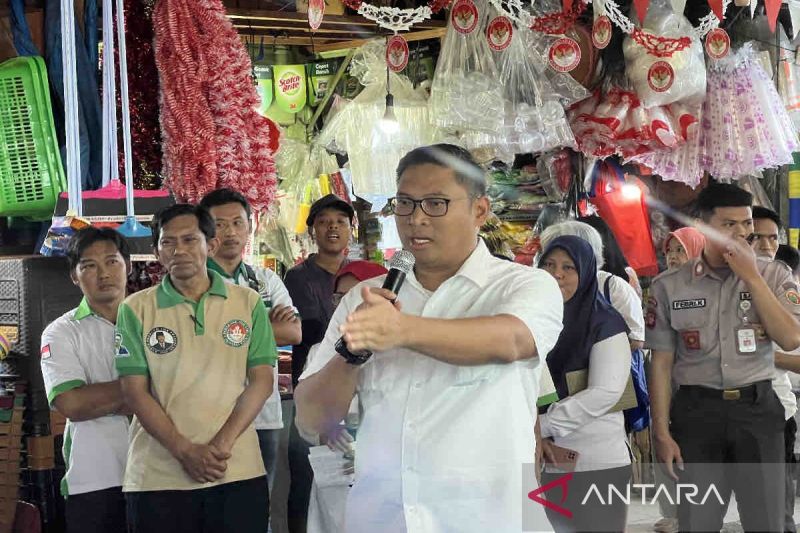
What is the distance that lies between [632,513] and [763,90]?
16.2ft

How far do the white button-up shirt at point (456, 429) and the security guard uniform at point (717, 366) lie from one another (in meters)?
1.58

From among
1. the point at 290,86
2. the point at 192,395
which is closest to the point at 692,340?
the point at 192,395

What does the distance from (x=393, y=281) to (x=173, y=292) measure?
1321 millimetres

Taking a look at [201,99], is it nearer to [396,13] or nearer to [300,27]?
[396,13]

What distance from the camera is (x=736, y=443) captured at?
11.5ft

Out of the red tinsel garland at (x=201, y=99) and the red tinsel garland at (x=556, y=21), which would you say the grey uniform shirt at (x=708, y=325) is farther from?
the red tinsel garland at (x=556, y=21)

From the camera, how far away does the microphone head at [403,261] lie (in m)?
2.04

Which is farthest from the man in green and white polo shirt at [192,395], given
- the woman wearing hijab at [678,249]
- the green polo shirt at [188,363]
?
the woman wearing hijab at [678,249]

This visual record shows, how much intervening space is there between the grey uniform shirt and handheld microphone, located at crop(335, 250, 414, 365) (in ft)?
6.19

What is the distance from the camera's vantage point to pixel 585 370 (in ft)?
11.4

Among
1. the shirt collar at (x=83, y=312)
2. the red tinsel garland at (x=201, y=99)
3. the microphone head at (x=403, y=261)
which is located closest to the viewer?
the microphone head at (x=403, y=261)

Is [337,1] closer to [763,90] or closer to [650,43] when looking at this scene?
[650,43]

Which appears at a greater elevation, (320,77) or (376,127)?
(320,77)

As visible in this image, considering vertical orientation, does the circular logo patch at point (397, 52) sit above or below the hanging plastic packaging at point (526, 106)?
above
